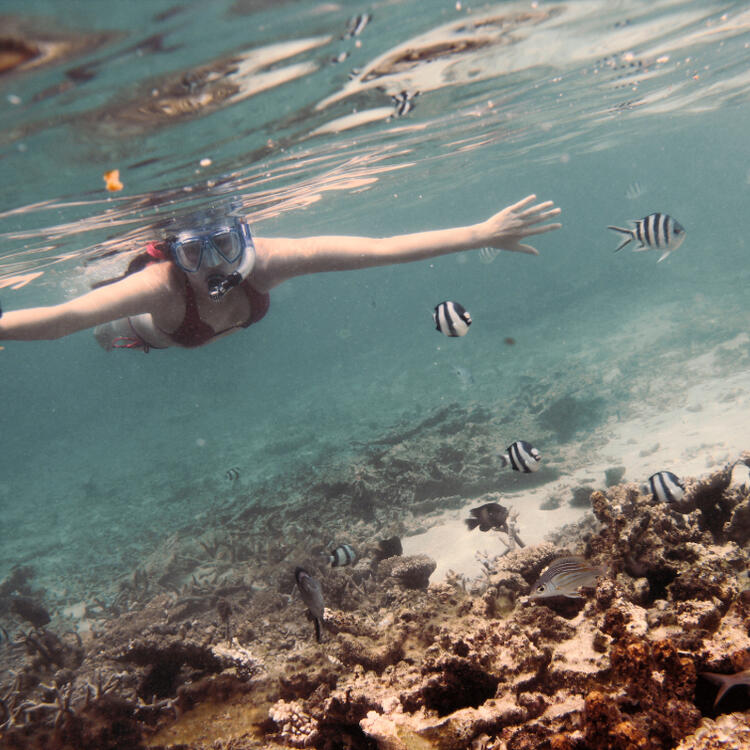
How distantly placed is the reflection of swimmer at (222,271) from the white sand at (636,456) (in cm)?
543

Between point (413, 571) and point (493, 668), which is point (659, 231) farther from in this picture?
point (493, 668)

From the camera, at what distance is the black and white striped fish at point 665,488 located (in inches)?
173

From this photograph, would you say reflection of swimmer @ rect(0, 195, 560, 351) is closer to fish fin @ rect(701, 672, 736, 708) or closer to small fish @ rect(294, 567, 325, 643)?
small fish @ rect(294, 567, 325, 643)

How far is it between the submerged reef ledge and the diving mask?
360 centimetres

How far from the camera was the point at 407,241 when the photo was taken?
14.7 ft

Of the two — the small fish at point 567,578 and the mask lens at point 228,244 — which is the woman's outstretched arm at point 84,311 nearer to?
the mask lens at point 228,244

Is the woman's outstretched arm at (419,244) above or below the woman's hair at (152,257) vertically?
below

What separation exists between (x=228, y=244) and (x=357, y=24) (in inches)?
197

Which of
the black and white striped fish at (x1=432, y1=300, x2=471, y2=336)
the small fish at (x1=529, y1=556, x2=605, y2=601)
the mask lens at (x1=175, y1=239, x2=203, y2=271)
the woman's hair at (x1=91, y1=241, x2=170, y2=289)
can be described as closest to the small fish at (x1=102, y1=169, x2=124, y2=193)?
the woman's hair at (x1=91, y1=241, x2=170, y2=289)

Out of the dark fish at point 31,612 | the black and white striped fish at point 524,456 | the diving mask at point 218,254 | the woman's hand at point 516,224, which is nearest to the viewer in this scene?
the woman's hand at point 516,224

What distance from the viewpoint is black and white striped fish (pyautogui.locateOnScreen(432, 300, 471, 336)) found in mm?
4922

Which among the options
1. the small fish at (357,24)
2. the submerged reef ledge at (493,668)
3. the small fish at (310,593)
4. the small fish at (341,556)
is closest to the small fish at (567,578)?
the submerged reef ledge at (493,668)

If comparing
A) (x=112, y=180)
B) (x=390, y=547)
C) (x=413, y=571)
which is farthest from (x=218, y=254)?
(x=112, y=180)

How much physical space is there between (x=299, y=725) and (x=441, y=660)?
1.24m
